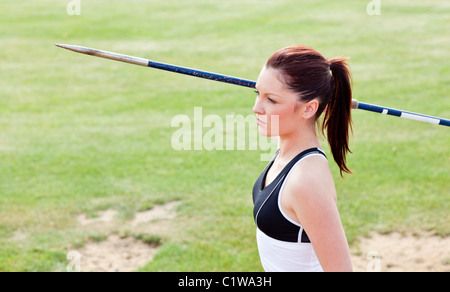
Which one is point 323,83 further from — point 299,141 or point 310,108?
point 299,141

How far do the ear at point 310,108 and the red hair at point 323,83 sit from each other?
2cm

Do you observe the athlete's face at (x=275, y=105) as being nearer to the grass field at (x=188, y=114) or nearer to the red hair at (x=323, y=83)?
the red hair at (x=323, y=83)

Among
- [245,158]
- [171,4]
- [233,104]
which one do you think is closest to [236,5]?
[171,4]

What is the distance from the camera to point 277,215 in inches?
101

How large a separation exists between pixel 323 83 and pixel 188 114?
7755 mm

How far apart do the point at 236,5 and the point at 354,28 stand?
18.4 feet

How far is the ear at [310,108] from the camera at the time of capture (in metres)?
2.67

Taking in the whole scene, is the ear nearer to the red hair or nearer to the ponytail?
the red hair

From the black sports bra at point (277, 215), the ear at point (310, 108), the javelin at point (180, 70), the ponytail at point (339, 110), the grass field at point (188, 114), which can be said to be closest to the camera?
the black sports bra at point (277, 215)

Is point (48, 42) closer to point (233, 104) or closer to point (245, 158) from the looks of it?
point (233, 104)

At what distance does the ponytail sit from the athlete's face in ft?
0.89

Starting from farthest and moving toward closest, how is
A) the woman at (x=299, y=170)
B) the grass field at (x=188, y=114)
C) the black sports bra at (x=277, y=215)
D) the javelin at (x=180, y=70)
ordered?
the grass field at (x=188, y=114), the javelin at (x=180, y=70), the black sports bra at (x=277, y=215), the woman at (x=299, y=170)

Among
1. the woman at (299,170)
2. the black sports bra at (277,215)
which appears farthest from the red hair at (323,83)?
the black sports bra at (277,215)

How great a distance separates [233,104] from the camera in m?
10.8
